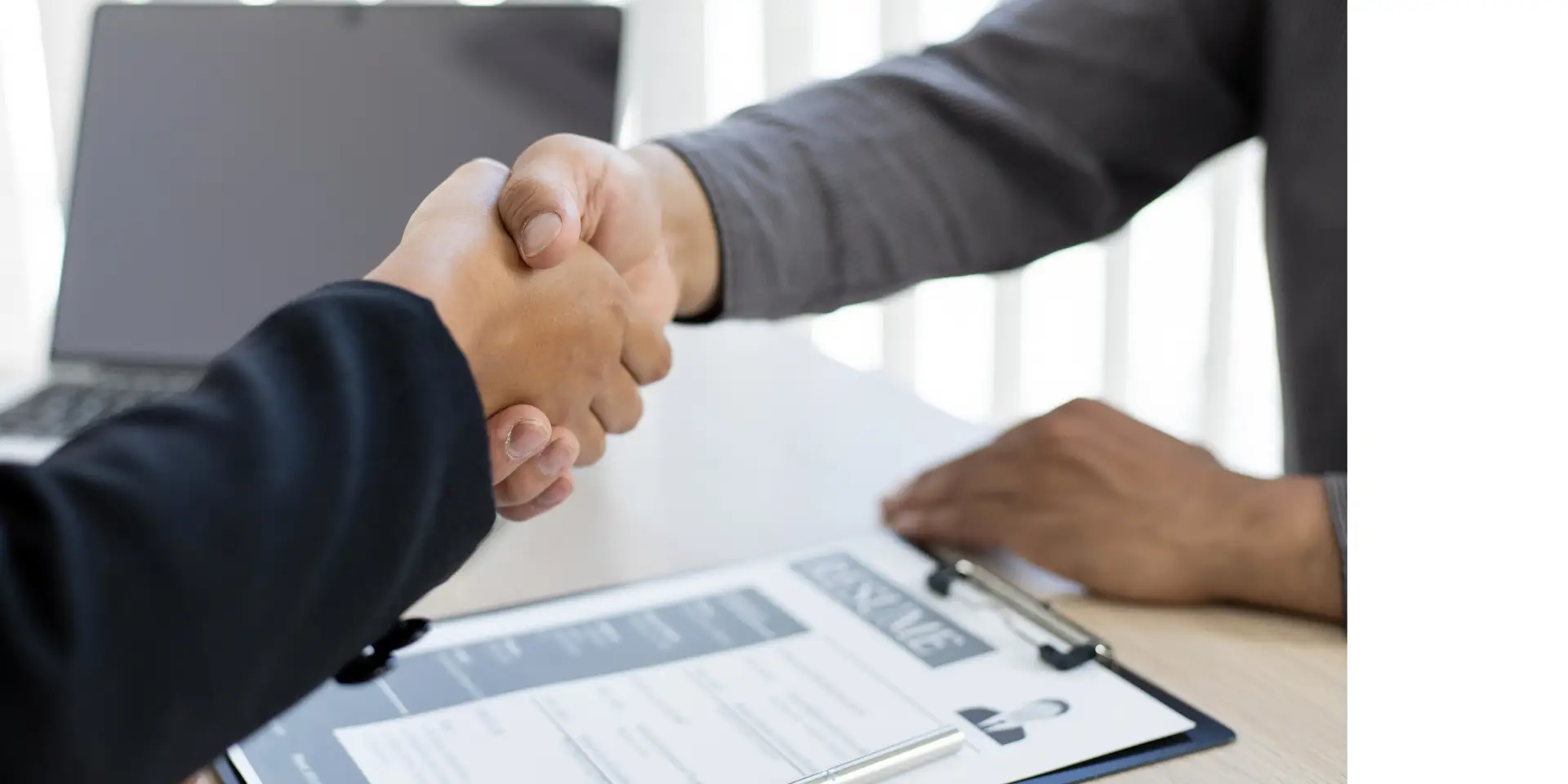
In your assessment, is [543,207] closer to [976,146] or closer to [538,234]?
[538,234]

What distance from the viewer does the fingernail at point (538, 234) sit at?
0.64 meters

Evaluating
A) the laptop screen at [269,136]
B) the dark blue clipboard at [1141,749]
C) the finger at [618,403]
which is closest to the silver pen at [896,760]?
the dark blue clipboard at [1141,749]

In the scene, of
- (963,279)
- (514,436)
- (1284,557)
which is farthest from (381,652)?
(963,279)

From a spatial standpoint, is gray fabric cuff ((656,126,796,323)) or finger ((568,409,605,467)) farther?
gray fabric cuff ((656,126,796,323))

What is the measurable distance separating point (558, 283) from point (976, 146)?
0.38 metres

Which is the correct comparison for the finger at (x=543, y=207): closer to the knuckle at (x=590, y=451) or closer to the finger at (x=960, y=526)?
the knuckle at (x=590, y=451)

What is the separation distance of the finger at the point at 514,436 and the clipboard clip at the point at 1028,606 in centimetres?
22

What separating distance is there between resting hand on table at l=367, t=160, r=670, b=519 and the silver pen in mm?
169

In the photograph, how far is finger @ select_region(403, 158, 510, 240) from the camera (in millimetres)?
Result: 631

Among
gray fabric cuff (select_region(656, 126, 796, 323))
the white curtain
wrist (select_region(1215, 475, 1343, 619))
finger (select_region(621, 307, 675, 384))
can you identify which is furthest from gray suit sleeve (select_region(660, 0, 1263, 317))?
the white curtain

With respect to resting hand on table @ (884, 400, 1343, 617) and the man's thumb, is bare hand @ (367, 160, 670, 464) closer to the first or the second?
the man's thumb

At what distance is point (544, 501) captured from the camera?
664mm

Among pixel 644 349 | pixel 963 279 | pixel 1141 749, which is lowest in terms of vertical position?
pixel 963 279
